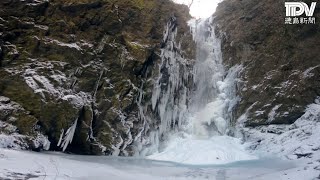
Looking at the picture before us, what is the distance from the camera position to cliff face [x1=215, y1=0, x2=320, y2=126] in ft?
61.9

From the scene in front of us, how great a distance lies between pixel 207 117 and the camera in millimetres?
19875

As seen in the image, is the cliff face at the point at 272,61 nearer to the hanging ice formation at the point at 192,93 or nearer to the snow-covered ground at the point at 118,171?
the hanging ice formation at the point at 192,93

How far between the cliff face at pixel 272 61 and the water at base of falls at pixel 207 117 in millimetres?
669

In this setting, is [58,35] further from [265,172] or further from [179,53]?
[265,172]

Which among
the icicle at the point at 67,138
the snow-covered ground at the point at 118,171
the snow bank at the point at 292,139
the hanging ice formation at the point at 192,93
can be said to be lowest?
the snow-covered ground at the point at 118,171

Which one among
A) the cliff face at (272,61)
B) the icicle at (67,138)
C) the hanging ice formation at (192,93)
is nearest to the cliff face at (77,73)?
the icicle at (67,138)

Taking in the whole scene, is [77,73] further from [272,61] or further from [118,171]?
[272,61]

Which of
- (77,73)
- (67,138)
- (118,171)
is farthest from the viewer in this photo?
(77,73)

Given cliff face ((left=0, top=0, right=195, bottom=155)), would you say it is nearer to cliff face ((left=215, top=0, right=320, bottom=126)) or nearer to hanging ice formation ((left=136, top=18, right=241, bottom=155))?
hanging ice formation ((left=136, top=18, right=241, bottom=155))

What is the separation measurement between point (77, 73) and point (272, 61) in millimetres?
10484

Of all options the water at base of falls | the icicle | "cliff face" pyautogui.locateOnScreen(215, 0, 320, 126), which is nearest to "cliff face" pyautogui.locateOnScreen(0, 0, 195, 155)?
the icicle

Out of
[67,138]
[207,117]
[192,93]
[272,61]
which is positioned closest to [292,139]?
[207,117]

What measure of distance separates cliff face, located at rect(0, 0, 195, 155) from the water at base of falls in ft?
6.13

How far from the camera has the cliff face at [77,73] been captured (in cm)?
1647
